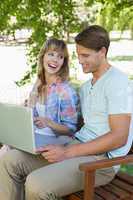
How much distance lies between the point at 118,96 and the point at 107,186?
0.61 meters

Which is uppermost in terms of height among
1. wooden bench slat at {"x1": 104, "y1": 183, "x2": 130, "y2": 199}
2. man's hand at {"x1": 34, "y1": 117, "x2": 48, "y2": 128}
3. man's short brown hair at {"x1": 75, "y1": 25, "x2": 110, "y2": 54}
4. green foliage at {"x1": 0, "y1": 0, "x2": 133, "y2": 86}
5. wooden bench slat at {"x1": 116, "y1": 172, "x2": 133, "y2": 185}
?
man's short brown hair at {"x1": 75, "y1": 25, "x2": 110, "y2": 54}

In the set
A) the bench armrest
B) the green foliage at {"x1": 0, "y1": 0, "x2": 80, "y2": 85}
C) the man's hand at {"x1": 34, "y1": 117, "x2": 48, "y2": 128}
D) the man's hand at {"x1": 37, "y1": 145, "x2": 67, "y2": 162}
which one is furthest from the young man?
the green foliage at {"x1": 0, "y1": 0, "x2": 80, "y2": 85}

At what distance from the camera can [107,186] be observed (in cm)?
313

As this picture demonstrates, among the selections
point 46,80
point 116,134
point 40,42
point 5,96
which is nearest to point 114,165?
point 116,134

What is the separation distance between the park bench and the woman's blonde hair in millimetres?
816

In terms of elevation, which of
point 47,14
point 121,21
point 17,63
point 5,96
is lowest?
point 17,63

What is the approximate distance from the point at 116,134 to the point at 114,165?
0.62ft

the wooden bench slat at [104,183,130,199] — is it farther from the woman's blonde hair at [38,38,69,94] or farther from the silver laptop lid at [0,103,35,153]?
the woman's blonde hair at [38,38,69,94]

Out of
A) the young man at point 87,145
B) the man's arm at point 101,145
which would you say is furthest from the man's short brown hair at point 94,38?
the man's arm at point 101,145

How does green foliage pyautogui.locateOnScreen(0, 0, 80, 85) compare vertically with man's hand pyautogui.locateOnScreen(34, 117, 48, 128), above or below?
above

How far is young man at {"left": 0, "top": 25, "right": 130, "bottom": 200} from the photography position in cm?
290

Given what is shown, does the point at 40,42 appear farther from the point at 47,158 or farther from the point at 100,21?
the point at 47,158

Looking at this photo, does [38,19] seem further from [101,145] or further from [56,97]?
[101,145]

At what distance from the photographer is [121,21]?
33.1 feet
